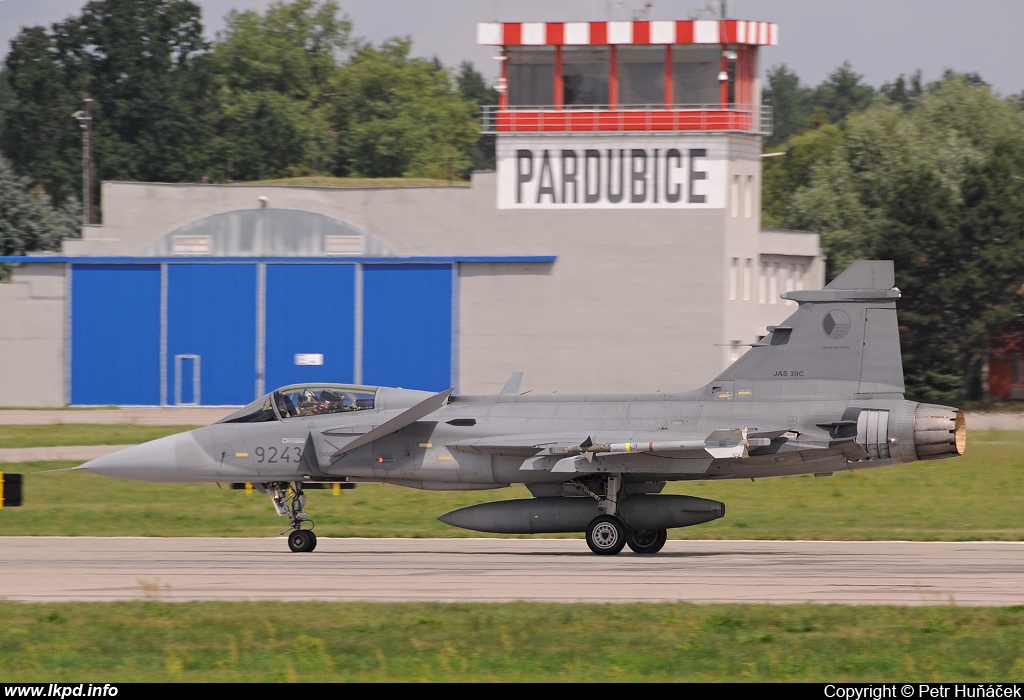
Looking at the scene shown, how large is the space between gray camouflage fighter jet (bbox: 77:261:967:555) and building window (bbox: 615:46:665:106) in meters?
24.5

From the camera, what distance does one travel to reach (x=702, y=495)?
26844 mm

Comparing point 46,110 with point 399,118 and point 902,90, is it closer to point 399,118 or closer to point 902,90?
point 399,118

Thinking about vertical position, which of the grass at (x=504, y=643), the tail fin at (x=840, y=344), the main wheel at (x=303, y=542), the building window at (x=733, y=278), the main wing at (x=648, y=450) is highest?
the building window at (x=733, y=278)

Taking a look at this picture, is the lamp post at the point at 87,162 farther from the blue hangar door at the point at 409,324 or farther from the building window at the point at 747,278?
the building window at the point at 747,278

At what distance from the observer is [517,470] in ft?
63.1

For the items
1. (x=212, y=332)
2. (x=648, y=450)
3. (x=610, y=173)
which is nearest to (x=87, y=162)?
(x=212, y=332)

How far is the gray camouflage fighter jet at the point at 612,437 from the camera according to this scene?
60.7ft

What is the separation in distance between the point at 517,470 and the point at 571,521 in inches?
41.1

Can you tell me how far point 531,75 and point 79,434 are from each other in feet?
57.6

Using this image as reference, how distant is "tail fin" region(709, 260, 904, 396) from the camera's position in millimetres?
18906

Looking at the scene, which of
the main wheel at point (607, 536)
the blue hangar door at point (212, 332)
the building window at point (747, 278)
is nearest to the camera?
the main wheel at point (607, 536)

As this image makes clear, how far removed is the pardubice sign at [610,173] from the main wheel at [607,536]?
24.7 m

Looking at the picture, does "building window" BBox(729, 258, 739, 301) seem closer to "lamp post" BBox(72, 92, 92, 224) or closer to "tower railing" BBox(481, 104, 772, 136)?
"tower railing" BBox(481, 104, 772, 136)

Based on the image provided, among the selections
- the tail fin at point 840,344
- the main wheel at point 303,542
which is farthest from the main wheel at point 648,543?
the main wheel at point 303,542
